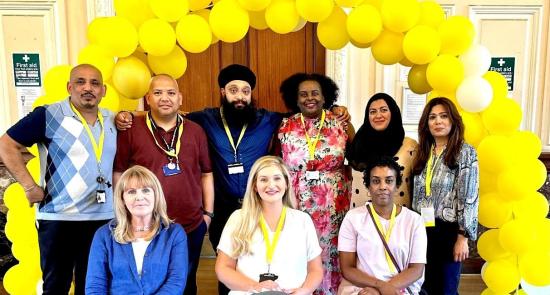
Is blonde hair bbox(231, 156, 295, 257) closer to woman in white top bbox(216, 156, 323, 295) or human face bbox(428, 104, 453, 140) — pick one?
woman in white top bbox(216, 156, 323, 295)

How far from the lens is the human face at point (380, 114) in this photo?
249 centimetres

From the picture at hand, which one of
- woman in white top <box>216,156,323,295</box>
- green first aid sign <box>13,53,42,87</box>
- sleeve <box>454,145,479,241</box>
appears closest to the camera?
woman in white top <box>216,156,323,295</box>

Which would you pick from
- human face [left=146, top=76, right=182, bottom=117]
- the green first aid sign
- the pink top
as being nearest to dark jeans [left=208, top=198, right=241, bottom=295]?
human face [left=146, top=76, right=182, bottom=117]

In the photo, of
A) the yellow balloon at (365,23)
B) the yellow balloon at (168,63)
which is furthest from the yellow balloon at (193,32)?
the yellow balloon at (365,23)

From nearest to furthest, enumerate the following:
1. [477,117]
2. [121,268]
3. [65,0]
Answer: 1. [121,268]
2. [477,117]
3. [65,0]

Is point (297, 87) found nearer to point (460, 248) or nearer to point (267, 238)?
point (267, 238)

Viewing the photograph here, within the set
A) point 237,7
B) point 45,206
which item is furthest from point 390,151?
point 45,206

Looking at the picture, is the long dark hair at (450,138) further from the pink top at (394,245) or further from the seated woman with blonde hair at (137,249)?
the seated woman with blonde hair at (137,249)

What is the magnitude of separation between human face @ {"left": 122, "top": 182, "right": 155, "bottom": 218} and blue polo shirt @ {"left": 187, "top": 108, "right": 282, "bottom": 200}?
→ 29.0 inches

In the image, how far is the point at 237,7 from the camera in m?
2.52

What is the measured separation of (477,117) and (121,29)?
2.23 m

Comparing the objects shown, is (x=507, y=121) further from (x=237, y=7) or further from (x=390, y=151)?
(x=237, y=7)

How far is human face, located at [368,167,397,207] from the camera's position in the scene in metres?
2.19

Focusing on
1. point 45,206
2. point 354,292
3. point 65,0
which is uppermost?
point 65,0
